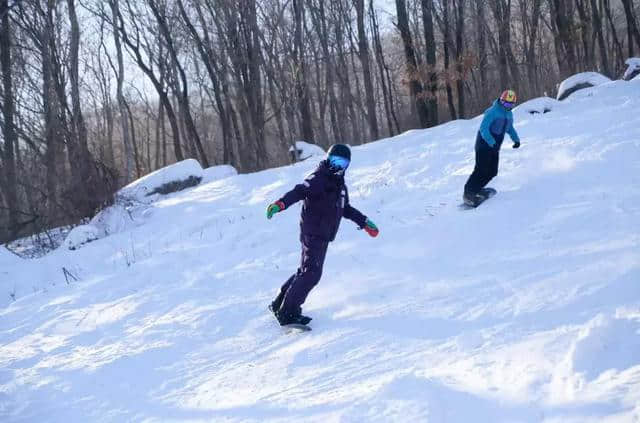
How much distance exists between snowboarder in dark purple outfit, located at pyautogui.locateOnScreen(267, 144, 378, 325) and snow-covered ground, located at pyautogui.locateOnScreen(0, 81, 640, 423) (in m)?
0.32

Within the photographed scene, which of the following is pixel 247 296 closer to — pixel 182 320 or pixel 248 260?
pixel 182 320

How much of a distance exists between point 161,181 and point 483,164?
10353 mm

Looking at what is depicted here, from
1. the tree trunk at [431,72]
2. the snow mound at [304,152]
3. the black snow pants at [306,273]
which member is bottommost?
the black snow pants at [306,273]

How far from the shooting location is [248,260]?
22.9 ft

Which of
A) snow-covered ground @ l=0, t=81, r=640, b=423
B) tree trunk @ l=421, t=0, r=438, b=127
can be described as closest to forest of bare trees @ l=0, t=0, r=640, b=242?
tree trunk @ l=421, t=0, r=438, b=127

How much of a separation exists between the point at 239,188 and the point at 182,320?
7.23m

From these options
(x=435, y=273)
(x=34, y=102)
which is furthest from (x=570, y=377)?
(x=34, y=102)

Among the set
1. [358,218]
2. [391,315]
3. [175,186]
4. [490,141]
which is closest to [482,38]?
[175,186]

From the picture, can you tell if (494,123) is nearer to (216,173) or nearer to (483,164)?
(483,164)

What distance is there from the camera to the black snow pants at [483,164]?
261 inches

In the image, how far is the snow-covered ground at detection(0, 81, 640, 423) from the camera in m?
2.96

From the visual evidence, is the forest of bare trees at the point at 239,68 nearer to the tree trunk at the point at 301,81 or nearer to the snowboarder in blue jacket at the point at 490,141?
the tree trunk at the point at 301,81

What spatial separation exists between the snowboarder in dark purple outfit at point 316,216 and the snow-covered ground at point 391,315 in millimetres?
315

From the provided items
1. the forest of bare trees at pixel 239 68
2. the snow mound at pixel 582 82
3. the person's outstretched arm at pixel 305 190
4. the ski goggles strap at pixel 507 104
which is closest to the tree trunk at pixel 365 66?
the forest of bare trees at pixel 239 68
